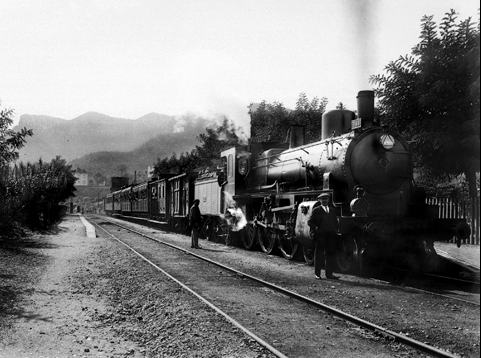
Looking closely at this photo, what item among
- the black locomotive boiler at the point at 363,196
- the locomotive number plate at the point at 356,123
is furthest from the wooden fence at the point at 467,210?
the locomotive number plate at the point at 356,123

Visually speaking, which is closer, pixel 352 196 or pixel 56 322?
pixel 56 322

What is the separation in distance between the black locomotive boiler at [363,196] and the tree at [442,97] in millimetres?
3164

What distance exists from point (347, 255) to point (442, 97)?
238 inches

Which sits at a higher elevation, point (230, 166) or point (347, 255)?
point (230, 166)

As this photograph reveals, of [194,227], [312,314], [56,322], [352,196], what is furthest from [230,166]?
[56,322]

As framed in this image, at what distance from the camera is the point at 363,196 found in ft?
33.8

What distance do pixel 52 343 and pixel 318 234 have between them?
19.1 feet

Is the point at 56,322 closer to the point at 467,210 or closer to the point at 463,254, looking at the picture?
the point at 463,254

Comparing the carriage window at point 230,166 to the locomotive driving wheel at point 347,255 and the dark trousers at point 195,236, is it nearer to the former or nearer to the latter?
the dark trousers at point 195,236

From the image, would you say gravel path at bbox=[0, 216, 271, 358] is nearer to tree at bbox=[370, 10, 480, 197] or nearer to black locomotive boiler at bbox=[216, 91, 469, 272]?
black locomotive boiler at bbox=[216, 91, 469, 272]

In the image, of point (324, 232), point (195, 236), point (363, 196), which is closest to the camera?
point (324, 232)

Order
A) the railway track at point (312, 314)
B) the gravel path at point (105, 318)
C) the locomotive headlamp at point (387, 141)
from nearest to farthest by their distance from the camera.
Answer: the railway track at point (312, 314)
the gravel path at point (105, 318)
the locomotive headlamp at point (387, 141)

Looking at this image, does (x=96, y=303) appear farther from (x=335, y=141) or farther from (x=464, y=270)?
(x=464, y=270)

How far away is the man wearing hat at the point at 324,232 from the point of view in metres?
9.83
